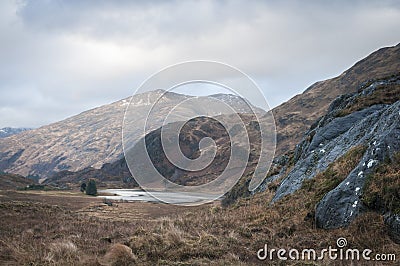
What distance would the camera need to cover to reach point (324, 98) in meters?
186

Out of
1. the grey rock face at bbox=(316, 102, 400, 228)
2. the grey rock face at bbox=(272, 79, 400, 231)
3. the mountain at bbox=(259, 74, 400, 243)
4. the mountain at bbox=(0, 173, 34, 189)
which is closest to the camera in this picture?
the mountain at bbox=(259, 74, 400, 243)

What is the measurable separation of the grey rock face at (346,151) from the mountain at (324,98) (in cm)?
12439

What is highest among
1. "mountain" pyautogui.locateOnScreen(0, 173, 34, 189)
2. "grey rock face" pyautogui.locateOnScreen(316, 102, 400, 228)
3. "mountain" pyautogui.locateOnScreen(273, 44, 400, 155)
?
"mountain" pyautogui.locateOnScreen(273, 44, 400, 155)

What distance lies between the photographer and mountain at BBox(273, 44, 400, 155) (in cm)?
14949

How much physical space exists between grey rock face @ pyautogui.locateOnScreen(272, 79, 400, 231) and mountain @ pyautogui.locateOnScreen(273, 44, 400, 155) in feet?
408

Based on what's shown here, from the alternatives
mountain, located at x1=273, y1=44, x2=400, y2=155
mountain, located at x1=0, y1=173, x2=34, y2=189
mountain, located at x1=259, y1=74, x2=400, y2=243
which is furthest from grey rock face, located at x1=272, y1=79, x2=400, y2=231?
mountain, located at x1=0, y1=173, x2=34, y2=189

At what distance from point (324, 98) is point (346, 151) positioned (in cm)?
18389

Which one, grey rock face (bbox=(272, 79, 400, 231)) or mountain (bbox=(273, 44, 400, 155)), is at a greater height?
mountain (bbox=(273, 44, 400, 155))

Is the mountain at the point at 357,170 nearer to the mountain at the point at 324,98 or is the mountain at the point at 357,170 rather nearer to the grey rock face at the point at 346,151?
the grey rock face at the point at 346,151

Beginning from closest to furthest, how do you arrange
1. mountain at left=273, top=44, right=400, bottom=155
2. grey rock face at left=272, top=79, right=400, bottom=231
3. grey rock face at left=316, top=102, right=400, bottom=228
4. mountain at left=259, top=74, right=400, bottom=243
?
mountain at left=259, top=74, right=400, bottom=243, grey rock face at left=316, top=102, right=400, bottom=228, grey rock face at left=272, top=79, right=400, bottom=231, mountain at left=273, top=44, right=400, bottom=155

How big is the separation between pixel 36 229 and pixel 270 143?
15218 mm

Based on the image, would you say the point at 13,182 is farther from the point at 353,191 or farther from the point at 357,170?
the point at 353,191

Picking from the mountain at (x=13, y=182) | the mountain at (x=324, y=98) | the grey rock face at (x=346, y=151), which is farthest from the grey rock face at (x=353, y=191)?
the mountain at (x=324, y=98)

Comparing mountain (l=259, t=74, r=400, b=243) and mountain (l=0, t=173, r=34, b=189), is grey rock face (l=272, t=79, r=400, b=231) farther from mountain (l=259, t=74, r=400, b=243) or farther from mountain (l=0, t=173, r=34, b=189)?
mountain (l=0, t=173, r=34, b=189)
